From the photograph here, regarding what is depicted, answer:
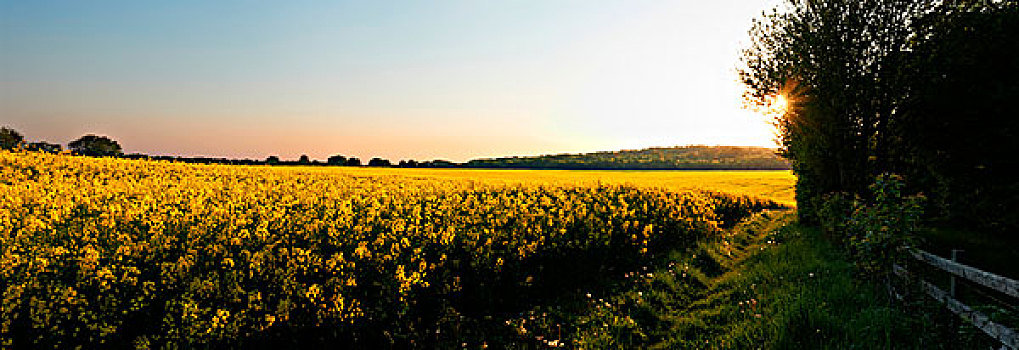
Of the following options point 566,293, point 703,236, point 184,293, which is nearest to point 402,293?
point 184,293

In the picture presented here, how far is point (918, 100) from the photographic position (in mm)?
14625

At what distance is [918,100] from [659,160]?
284 ft

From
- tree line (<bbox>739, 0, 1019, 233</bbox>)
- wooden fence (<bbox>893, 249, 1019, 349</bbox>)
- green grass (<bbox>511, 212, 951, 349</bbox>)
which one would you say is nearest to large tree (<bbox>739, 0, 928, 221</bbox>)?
tree line (<bbox>739, 0, 1019, 233</bbox>)

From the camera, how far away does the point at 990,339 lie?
5348 millimetres

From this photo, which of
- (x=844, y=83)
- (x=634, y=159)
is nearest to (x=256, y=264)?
(x=844, y=83)

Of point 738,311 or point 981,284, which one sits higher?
point 981,284

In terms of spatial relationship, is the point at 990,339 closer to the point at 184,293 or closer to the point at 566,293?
the point at 566,293

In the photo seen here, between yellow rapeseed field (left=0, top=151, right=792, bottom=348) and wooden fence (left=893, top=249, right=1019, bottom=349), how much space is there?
575 cm

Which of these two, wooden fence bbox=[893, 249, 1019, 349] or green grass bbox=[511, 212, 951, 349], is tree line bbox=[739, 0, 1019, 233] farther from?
wooden fence bbox=[893, 249, 1019, 349]

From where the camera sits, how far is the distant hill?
84200mm

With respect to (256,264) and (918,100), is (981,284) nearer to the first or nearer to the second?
(256,264)

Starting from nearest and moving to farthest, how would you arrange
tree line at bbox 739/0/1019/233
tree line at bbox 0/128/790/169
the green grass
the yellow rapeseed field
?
the yellow rapeseed field < the green grass < tree line at bbox 739/0/1019/233 < tree line at bbox 0/128/790/169

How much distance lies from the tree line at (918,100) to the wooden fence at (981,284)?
8781 mm

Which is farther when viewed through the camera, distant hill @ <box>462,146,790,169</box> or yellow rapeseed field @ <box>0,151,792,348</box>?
distant hill @ <box>462,146,790,169</box>
